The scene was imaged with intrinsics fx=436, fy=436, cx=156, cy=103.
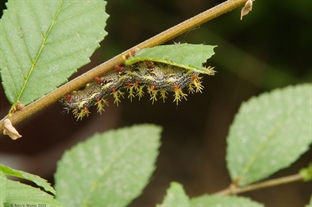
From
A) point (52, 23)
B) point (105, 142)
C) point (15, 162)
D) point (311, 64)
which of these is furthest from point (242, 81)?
point (52, 23)

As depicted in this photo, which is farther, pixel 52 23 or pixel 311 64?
pixel 311 64

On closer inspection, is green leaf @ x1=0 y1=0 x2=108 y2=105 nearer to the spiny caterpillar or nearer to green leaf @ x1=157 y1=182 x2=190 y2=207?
the spiny caterpillar

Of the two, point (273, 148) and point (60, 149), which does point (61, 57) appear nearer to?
point (273, 148)

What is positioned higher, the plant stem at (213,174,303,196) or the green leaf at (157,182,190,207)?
the plant stem at (213,174,303,196)

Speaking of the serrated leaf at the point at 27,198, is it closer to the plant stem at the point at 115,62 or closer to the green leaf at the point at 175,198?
the plant stem at the point at 115,62

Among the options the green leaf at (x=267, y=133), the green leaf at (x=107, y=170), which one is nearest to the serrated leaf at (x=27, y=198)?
the green leaf at (x=107, y=170)

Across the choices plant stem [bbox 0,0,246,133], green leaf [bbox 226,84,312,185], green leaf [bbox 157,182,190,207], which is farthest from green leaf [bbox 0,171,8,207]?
green leaf [bbox 226,84,312,185]
